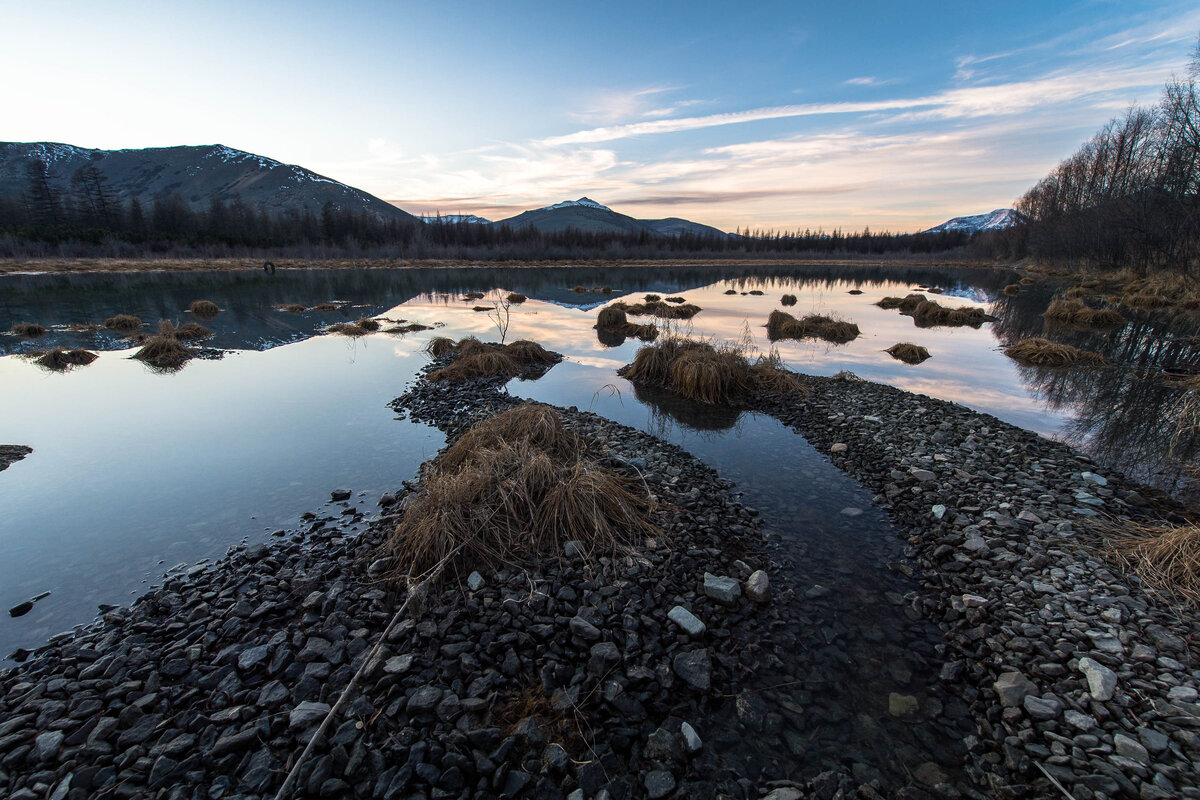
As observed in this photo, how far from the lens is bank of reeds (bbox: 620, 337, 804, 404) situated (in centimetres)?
1107

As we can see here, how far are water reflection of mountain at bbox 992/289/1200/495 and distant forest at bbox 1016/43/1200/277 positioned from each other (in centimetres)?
1509

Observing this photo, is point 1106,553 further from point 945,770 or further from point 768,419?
point 768,419

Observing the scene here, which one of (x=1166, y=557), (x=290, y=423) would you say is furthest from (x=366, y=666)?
(x=290, y=423)

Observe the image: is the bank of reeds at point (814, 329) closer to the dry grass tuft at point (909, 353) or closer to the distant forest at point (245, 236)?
the dry grass tuft at point (909, 353)

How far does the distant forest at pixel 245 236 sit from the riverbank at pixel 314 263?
12.8 ft

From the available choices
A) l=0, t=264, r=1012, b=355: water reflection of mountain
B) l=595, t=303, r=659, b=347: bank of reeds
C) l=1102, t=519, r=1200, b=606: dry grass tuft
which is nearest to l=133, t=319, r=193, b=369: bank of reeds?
l=0, t=264, r=1012, b=355: water reflection of mountain

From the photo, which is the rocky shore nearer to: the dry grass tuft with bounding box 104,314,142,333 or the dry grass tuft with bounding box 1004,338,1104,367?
the dry grass tuft with bounding box 1004,338,1104,367

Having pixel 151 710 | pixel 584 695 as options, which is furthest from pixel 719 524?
pixel 151 710

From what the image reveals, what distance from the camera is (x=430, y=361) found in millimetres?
14812

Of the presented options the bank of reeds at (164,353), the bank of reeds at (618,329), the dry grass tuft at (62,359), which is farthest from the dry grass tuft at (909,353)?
the dry grass tuft at (62,359)

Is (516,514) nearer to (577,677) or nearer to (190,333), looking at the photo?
(577,677)

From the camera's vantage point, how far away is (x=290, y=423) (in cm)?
916

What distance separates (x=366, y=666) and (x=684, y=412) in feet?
26.4

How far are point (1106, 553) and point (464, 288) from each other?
40.5 meters
